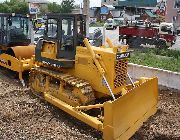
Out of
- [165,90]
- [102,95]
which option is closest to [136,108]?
[102,95]

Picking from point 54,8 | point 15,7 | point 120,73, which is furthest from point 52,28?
point 54,8

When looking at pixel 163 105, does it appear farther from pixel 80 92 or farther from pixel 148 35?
pixel 148 35

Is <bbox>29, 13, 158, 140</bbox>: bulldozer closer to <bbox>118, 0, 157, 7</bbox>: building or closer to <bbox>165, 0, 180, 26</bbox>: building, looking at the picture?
<bbox>165, 0, 180, 26</bbox>: building

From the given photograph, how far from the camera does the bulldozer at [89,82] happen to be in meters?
7.00

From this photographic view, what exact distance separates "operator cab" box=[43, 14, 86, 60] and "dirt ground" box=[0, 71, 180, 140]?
161 cm

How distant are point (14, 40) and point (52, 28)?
3837mm

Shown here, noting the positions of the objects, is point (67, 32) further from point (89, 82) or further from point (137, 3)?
point (137, 3)

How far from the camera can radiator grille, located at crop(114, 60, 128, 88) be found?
7.88 metres

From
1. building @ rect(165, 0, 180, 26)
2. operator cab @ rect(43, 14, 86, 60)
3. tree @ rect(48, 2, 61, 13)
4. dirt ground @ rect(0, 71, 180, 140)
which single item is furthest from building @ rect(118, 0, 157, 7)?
operator cab @ rect(43, 14, 86, 60)

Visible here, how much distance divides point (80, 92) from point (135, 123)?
1599 mm

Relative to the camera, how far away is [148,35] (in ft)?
70.8

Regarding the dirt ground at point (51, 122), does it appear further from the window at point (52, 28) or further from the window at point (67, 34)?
the window at point (52, 28)

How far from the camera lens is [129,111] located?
7.17 meters

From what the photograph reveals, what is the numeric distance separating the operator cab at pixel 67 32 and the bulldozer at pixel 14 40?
9.06ft
